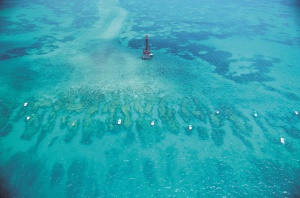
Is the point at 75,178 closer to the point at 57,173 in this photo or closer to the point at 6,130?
the point at 57,173

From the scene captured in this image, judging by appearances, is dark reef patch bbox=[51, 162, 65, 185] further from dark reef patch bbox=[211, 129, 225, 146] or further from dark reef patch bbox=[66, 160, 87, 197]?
dark reef patch bbox=[211, 129, 225, 146]

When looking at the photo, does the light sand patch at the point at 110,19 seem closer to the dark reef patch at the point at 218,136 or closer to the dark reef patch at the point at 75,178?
the dark reef patch at the point at 75,178

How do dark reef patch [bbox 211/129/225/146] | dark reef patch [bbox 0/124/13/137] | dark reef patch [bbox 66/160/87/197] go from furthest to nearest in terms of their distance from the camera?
dark reef patch [bbox 0/124/13/137] → dark reef patch [bbox 211/129/225/146] → dark reef patch [bbox 66/160/87/197]

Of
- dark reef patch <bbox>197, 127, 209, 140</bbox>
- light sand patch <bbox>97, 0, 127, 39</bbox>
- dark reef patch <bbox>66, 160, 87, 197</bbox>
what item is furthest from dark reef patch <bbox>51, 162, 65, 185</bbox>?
light sand patch <bbox>97, 0, 127, 39</bbox>

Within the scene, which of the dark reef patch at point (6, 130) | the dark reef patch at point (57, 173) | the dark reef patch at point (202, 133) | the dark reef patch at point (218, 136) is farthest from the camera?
the dark reef patch at point (6, 130)

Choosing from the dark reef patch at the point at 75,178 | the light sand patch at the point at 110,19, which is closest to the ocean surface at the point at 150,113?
the dark reef patch at the point at 75,178

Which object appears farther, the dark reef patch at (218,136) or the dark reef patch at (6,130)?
the dark reef patch at (6,130)

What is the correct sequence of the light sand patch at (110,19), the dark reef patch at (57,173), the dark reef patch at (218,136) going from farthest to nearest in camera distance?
the light sand patch at (110,19), the dark reef patch at (218,136), the dark reef patch at (57,173)

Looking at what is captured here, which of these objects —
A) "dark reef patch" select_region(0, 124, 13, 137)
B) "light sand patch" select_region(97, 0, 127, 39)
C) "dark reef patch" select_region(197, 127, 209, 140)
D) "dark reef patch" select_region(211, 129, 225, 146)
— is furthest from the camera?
"light sand patch" select_region(97, 0, 127, 39)

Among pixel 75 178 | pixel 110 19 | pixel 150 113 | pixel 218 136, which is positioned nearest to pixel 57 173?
pixel 75 178
